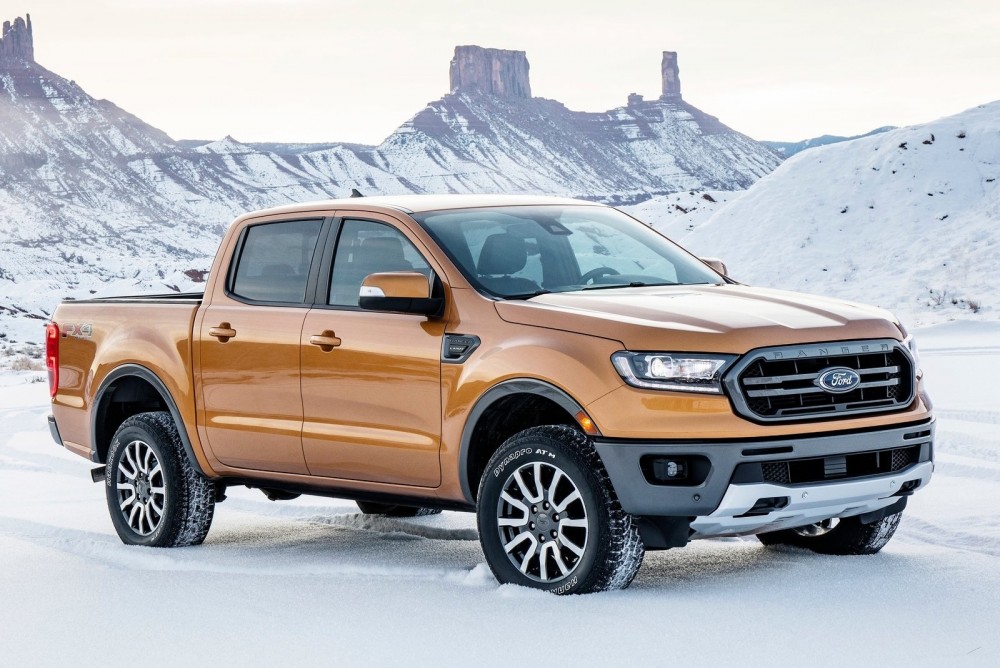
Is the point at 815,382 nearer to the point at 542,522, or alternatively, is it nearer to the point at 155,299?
the point at 542,522

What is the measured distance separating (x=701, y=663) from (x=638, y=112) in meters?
194

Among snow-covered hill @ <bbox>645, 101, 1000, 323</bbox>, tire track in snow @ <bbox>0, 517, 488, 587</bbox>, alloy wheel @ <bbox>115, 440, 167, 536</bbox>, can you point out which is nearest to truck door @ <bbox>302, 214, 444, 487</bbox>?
tire track in snow @ <bbox>0, 517, 488, 587</bbox>

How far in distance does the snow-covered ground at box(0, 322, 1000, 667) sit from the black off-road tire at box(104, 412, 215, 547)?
0.41 feet

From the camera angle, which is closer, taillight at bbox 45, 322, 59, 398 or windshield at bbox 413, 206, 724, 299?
windshield at bbox 413, 206, 724, 299

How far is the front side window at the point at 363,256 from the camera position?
661 centimetres

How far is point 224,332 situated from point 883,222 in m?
28.9

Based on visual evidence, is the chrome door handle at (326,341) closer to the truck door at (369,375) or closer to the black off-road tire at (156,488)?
the truck door at (369,375)

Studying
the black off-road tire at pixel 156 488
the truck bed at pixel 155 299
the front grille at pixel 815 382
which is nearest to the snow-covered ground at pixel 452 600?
the black off-road tire at pixel 156 488

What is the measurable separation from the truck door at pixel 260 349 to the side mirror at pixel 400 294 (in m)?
0.78

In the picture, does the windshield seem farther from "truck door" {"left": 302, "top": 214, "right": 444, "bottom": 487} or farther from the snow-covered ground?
the snow-covered ground

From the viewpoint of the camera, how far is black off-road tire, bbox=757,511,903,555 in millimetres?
6531

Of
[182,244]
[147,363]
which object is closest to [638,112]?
[182,244]

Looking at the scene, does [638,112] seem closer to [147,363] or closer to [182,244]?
[182,244]

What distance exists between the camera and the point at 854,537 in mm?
6578
